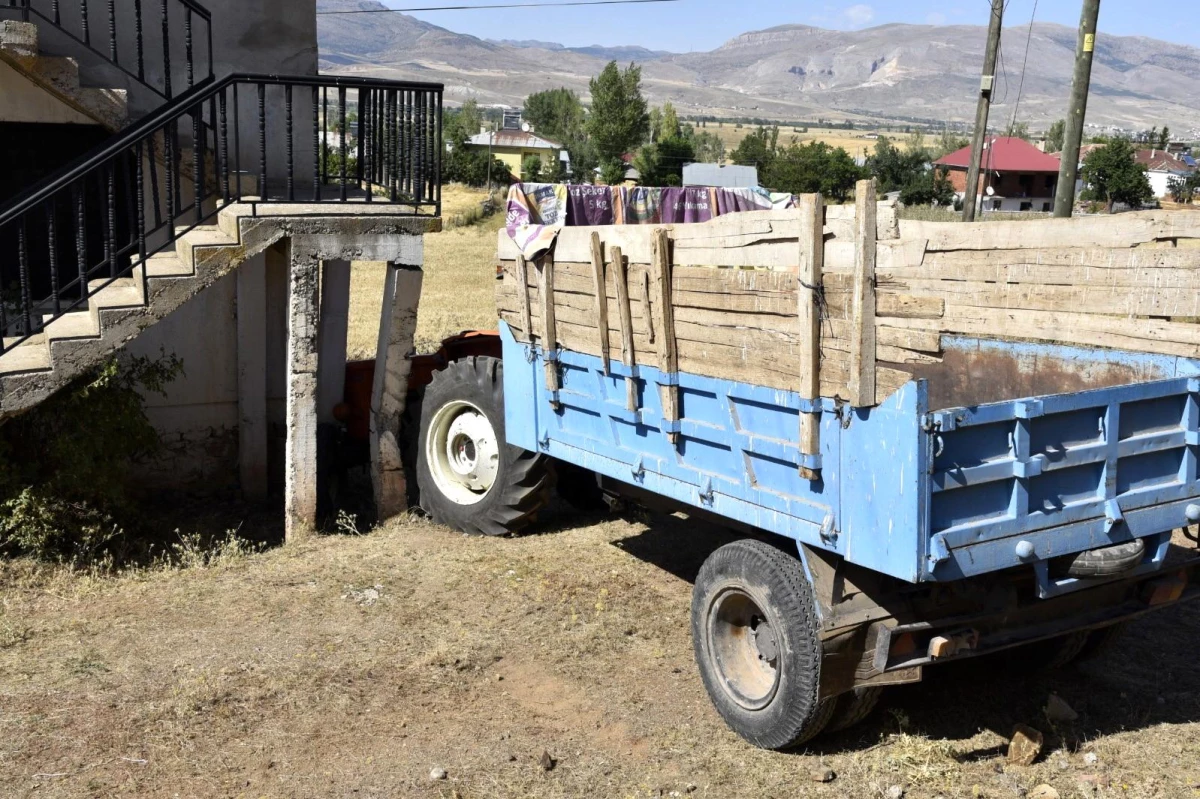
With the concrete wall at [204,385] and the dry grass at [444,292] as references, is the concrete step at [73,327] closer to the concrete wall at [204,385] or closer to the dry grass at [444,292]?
the concrete wall at [204,385]

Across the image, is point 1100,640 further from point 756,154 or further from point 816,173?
point 756,154

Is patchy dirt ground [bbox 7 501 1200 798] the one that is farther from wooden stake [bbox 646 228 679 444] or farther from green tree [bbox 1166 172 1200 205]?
green tree [bbox 1166 172 1200 205]

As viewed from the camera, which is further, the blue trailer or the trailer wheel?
the trailer wheel

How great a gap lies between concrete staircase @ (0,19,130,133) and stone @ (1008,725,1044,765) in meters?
6.69

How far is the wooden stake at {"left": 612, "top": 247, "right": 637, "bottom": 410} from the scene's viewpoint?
18.3 feet

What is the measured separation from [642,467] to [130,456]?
419cm

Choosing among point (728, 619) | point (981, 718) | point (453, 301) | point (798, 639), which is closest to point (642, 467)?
point (728, 619)

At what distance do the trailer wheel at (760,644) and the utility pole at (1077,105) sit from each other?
8.74 metres

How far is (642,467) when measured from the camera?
5.68 metres

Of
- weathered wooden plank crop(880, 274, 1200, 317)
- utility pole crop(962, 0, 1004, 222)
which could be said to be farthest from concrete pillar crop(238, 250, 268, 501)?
utility pole crop(962, 0, 1004, 222)

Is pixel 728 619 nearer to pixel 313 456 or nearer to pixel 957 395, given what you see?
pixel 957 395

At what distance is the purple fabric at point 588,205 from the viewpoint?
9.61 metres

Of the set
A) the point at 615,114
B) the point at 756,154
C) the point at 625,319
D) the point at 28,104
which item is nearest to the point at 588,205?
the point at 28,104

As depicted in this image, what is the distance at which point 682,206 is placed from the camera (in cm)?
1098
